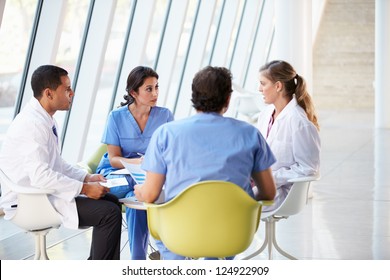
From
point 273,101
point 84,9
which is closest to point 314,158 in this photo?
point 273,101

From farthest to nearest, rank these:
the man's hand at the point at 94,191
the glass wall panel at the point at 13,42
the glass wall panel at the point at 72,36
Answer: the glass wall panel at the point at 72,36 → the glass wall panel at the point at 13,42 → the man's hand at the point at 94,191

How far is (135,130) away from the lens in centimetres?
482

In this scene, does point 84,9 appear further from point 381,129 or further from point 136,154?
point 381,129

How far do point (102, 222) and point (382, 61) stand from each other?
37.0ft

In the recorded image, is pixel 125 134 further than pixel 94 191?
Yes

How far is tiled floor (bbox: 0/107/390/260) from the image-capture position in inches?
205

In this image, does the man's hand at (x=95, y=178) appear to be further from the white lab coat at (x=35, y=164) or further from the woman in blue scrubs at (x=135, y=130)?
the white lab coat at (x=35, y=164)

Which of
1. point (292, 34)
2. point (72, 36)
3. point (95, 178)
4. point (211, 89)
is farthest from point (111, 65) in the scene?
point (211, 89)

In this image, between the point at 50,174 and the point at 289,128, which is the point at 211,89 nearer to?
the point at 50,174

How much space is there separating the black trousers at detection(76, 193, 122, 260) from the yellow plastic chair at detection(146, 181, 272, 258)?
23.1 inches

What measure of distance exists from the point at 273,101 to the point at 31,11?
3116mm

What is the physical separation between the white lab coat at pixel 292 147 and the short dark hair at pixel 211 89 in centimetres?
114

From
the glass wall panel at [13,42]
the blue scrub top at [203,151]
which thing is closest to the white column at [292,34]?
the glass wall panel at [13,42]

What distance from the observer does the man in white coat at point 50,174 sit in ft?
12.8
